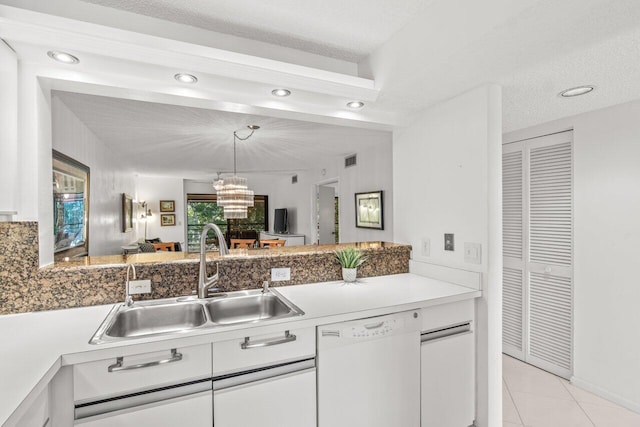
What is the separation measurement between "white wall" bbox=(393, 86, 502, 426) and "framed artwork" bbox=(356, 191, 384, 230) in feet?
6.26

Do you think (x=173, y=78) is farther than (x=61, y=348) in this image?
Yes

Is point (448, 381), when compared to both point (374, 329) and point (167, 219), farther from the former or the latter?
point (167, 219)

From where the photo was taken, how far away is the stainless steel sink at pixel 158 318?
5.10 feet

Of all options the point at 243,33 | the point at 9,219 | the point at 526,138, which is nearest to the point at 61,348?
the point at 9,219

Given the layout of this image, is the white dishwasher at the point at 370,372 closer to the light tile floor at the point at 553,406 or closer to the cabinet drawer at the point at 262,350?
the cabinet drawer at the point at 262,350

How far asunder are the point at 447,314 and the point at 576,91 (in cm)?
169

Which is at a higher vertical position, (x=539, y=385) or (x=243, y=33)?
(x=243, y=33)

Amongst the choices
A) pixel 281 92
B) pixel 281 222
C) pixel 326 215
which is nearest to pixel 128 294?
pixel 281 92

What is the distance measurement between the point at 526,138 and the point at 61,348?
11.7 ft

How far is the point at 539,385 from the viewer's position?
2543mm

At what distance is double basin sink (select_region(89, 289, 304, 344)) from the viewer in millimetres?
1532

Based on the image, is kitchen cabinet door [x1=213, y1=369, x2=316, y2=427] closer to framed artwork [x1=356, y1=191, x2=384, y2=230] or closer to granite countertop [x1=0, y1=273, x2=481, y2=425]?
granite countertop [x1=0, y1=273, x2=481, y2=425]

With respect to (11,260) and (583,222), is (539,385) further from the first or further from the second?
(11,260)

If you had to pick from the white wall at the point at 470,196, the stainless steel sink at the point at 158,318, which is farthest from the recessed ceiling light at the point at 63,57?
the white wall at the point at 470,196
